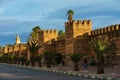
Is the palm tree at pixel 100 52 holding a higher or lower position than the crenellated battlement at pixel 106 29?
lower

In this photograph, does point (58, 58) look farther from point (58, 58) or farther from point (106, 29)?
point (106, 29)

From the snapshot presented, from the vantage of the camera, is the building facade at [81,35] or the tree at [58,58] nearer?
the building facade at [81,35]

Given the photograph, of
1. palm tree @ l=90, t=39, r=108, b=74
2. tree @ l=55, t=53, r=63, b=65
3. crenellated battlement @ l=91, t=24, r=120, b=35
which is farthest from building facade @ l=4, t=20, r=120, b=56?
palm tree @ l=90, t=39, r=108, b=74

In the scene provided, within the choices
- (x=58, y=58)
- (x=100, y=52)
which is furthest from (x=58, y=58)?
(x=100, y=52)

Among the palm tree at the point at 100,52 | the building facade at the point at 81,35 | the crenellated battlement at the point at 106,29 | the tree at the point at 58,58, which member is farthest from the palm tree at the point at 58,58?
the palm tree at the point at 100,52

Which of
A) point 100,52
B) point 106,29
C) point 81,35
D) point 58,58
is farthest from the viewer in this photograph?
point 58,58

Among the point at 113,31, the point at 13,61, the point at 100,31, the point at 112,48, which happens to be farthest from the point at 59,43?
the point at 13,61

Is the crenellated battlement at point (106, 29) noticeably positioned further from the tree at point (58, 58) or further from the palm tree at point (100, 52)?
the palm tree at point (100, 52)

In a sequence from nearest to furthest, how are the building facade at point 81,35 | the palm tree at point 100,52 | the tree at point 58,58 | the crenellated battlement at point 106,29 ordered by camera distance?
the palm tree at point 100,52 < the crenellated battlement at point 106,29 < the building facade at point 81,35 < the tree at point 58,58

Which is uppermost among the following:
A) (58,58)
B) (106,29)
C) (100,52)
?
(106,29)

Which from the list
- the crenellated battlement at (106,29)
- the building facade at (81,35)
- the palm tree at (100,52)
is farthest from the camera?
the building facade at (81,35)

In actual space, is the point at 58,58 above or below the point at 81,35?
below

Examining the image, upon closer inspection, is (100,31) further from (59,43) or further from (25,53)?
(25,53)

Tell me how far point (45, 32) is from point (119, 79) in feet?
142
